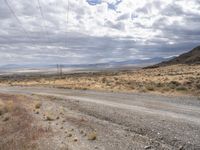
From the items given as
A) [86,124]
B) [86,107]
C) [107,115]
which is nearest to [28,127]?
[86,124]

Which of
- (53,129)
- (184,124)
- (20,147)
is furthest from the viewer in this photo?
(53,129)

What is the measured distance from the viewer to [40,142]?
1434 centimetres

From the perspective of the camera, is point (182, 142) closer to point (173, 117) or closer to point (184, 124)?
point (184, 124)

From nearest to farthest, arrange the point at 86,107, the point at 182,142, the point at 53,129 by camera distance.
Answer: the point at 182,142, the point at 53,129, the point at 86,107

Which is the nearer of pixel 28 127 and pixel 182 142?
pixel 182 142

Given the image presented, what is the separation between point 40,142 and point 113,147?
3.56 m

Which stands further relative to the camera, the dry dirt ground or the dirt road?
the dry dirt ground

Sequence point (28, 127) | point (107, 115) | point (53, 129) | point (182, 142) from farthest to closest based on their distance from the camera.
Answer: point (107, 115) → point (28, 127) → point (53, 129) → point (182, 142)

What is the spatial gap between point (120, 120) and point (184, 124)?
368cm

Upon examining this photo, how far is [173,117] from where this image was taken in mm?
17500

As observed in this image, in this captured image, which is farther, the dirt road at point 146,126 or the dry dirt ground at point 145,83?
the dry dirt ground at point 145,83

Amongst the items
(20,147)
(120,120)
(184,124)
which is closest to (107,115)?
(120,120)

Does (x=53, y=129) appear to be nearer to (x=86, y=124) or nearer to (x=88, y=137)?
(x=86, y=124)

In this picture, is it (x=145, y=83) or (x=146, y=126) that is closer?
(x=146, y=126)
